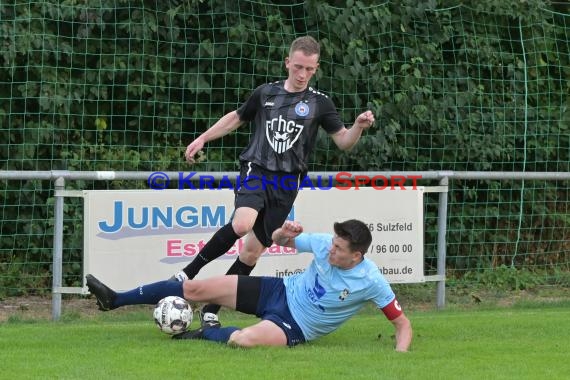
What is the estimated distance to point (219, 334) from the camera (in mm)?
7691

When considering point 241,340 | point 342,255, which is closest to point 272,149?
point 342,255

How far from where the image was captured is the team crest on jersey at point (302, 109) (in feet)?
28.4

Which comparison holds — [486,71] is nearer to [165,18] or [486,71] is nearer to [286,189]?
[165,18]

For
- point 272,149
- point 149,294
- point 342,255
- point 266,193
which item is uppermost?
point 272,149

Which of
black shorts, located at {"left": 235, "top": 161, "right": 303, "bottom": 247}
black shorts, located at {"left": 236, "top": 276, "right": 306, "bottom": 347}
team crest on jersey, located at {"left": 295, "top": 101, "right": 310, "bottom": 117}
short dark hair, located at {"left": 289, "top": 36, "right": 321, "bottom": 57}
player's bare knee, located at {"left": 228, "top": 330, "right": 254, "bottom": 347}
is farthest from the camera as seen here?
team crest on jersey, located at {"left": 295, "top": 101, "right": 310, "bottom": 117}

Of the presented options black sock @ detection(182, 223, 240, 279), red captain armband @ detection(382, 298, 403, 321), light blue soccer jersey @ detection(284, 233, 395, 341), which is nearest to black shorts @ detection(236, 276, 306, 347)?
light blue soccer jersey @ detection(284, 233, 395, 341)

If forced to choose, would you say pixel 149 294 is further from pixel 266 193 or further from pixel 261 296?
pixel 266 193

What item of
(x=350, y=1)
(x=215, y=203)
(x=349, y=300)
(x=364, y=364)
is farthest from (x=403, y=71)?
(x=364, y=364)

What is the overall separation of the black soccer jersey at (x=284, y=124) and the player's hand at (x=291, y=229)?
0.91m

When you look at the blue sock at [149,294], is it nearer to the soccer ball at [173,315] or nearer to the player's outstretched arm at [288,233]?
the soccer ball at [173,315]

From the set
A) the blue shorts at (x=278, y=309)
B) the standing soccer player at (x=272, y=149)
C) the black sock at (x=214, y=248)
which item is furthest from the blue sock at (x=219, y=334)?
the black sock at (x=214, y=248)

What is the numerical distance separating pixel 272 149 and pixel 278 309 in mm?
1359

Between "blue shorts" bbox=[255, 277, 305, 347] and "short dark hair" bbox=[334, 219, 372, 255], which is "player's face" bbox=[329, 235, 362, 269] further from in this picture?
"blue shorts" bbox=[255, 277, 305, 347]

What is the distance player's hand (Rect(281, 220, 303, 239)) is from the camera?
7625 mm
